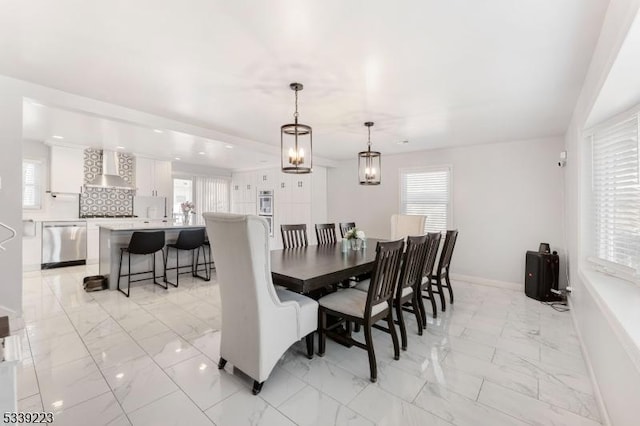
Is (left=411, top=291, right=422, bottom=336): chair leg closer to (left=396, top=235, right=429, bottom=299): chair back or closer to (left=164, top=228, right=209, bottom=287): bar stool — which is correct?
(left=396, top=235, right=429, bottom=299): chair back

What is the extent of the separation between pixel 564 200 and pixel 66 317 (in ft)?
20.9

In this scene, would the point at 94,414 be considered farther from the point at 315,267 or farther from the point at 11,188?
the point at 11,188

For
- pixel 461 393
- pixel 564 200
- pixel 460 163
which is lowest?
pixel 461 393

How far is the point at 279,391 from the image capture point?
193 centimetres

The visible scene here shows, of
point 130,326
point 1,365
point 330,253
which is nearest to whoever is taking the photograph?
point 1,365

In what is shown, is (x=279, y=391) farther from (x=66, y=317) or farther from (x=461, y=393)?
(x=66, y=317)

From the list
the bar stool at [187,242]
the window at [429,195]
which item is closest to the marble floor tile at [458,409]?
the window at [429,195]

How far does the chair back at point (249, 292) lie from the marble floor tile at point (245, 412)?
14 centimetres

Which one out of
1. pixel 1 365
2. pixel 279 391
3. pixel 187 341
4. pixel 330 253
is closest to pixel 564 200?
pixel 330 253

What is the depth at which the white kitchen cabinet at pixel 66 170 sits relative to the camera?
529 cm

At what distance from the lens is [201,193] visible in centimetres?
789

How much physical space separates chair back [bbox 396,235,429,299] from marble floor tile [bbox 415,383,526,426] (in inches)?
30.9

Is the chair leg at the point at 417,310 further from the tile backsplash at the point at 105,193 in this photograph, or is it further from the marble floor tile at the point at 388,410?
the tile backsplash at the point at 105,193

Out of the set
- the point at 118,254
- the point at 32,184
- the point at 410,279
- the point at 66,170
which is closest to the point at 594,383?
the point at 410,279
